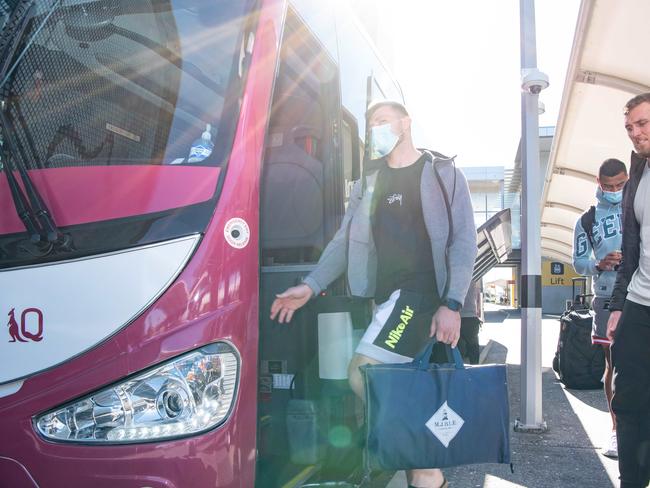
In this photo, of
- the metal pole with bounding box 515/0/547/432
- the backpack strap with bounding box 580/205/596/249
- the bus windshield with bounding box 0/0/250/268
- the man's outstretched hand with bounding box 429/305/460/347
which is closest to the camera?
the bus windshield with bounding box 0/0/250/268

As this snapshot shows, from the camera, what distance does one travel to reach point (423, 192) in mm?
2568

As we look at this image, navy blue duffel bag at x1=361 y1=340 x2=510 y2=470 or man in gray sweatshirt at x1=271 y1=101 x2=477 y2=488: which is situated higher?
man in gray sweatshirt at x1=271 y1=101 x2=477 y2=488

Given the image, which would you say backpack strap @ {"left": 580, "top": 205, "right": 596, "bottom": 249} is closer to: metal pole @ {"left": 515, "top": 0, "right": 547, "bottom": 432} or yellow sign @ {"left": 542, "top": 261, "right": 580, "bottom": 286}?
metal pole @ {"left": 515, "top": 0, "right": 547, "bottom": 432}

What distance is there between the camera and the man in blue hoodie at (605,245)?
4.05 metres

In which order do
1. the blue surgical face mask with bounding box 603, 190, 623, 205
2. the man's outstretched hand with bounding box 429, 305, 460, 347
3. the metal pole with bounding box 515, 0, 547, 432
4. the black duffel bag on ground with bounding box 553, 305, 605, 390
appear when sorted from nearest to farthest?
the man's outstretched hand with bounding box 429, 305, 460, 347
the blue surgical face mask with bounding box 603, 190, 623, 205
the metal pole with bounding box 515, 0, 547, 432
the black duffel bag on ground with bounding box 553, 305, 605, 390

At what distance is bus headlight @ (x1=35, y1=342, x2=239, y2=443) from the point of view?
1834 millimetres

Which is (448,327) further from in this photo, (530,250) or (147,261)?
(530,250)

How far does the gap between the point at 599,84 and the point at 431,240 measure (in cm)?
448

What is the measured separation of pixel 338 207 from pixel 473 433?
1.38 m

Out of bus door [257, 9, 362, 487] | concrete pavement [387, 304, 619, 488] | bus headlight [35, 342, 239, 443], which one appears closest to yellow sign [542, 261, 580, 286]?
concrete pavement [387, 304, 619, 488]

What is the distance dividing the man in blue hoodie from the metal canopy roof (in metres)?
1.67

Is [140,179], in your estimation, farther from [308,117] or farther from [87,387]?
[308,117]

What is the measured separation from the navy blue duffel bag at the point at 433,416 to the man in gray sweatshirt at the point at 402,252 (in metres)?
0.19

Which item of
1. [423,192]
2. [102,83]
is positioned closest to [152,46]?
[102,83]
